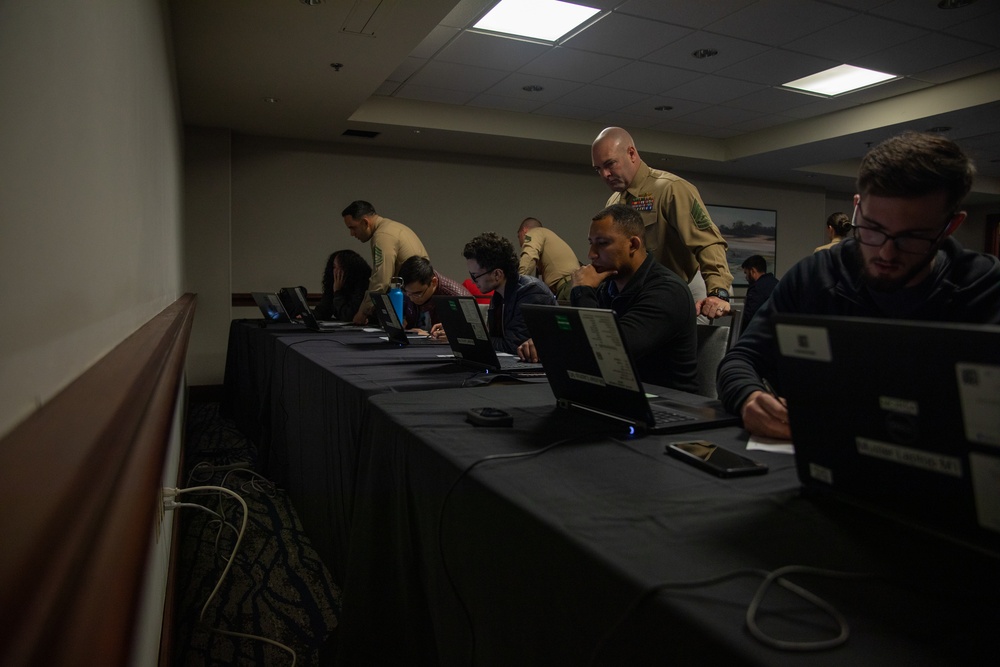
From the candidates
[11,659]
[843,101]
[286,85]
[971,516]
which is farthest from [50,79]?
[843,101]

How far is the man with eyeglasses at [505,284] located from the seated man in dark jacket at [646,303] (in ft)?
2.48

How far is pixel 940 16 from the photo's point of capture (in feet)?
12.9

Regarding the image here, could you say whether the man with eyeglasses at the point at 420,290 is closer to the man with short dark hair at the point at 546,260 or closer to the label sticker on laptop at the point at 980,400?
the man with short dark hair at the point at 546,260

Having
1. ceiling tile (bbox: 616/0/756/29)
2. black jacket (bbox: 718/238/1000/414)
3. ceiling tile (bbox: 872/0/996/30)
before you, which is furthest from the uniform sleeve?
ceiling tile (bbox: 872/0/996/30)

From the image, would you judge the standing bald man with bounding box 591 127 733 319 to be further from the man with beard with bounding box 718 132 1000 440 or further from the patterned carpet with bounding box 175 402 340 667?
the patterned carpet with bounding box 175 402 340 667

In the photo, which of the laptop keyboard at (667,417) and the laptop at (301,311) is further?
the laptop at (301,311)

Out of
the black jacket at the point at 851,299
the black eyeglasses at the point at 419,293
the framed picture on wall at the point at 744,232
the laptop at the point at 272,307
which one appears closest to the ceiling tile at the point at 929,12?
the black eyeglasses at the point at 419,293

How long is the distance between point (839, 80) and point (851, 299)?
470cm

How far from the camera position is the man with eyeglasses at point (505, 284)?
287 cm

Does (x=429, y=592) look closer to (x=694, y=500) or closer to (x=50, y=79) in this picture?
(x=694, y=500)

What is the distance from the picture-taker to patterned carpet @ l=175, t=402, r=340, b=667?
5.57ft

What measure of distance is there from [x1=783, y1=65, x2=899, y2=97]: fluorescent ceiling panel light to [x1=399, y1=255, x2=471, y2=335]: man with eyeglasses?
3.35m

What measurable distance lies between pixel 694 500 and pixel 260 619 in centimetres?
147

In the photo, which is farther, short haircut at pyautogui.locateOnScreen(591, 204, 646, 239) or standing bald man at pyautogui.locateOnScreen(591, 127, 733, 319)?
standing bald man at pyautogui.locateOnScreen(591, 127, 733, 319)
